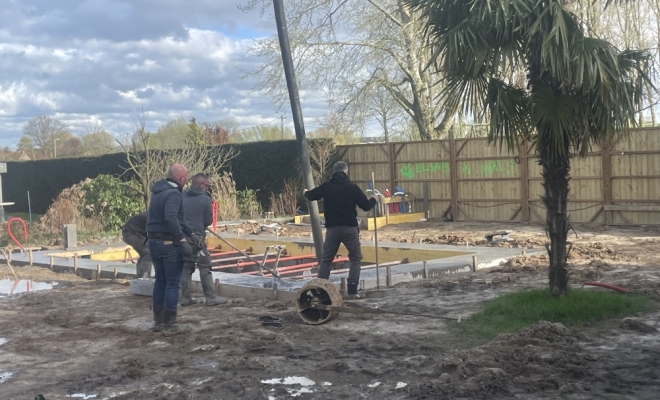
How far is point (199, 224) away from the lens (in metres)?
9.86

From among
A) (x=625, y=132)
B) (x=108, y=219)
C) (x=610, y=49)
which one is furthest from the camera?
(x=108, y=219)

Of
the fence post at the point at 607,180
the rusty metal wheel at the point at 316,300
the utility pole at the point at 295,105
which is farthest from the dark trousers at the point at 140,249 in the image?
the fence post at the point at 607,180

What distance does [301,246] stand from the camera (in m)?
17.1

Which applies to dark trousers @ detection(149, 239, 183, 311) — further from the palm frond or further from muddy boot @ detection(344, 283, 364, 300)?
the palm frond

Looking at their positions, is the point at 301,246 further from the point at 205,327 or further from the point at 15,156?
the point at 15,156

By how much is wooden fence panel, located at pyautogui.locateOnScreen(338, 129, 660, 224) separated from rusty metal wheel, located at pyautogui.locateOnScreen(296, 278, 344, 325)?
846 cm

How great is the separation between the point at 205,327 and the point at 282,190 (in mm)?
17487

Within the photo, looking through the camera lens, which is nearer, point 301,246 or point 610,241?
point 610,241

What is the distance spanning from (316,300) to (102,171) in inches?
1005

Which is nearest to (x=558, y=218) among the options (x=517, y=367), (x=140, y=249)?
(x=517, y=367)

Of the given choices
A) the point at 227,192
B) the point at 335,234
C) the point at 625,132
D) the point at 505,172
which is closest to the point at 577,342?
the point at 625,132

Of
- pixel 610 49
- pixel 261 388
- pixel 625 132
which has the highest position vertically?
pixel 610 49

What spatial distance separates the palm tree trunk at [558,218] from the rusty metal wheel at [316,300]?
244 centimetres

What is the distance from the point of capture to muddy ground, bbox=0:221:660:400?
5.77m
